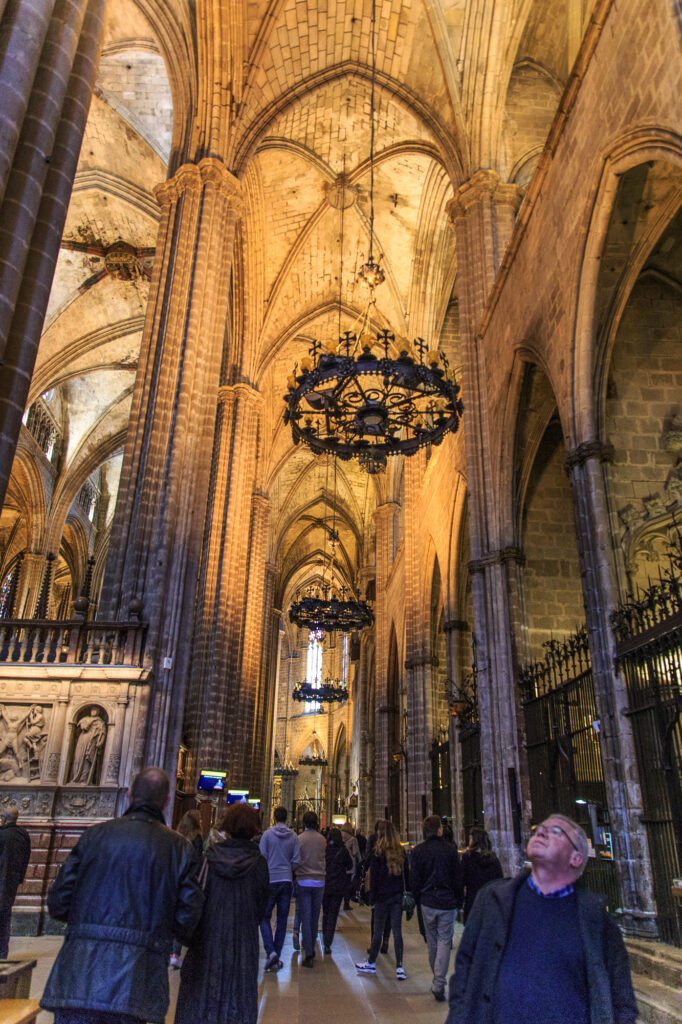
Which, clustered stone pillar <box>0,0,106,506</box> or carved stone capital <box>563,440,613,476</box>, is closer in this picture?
clustered stone pillar <box>0,0,106,506</box>

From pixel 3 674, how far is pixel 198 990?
20.9 feet

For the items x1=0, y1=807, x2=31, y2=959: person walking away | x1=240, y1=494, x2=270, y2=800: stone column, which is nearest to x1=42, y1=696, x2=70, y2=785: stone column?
x1=0, y1=807, x2=31, y2=959: person walking away

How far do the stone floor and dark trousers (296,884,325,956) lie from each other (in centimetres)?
19

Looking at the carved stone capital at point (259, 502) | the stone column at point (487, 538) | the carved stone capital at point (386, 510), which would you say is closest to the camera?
the stone column at point (487, 538)

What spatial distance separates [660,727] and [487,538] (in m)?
5.16

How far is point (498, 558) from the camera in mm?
10672

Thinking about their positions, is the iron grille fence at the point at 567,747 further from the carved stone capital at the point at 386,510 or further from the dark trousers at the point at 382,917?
the carved stone capital at the point at 386,510

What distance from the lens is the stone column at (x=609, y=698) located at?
609 cm

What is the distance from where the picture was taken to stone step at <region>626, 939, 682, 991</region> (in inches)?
191

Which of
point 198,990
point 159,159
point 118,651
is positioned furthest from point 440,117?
point 198,990

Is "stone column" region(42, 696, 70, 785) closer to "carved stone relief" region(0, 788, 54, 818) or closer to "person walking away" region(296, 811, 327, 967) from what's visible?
"carved stone relief" region(0, 788, 54, 818)

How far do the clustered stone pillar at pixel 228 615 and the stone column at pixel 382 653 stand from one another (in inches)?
157

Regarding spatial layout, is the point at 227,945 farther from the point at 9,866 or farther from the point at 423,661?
the point at 423,661

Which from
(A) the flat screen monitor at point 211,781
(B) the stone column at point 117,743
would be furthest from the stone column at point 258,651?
(B) the stone column at point 117,743
